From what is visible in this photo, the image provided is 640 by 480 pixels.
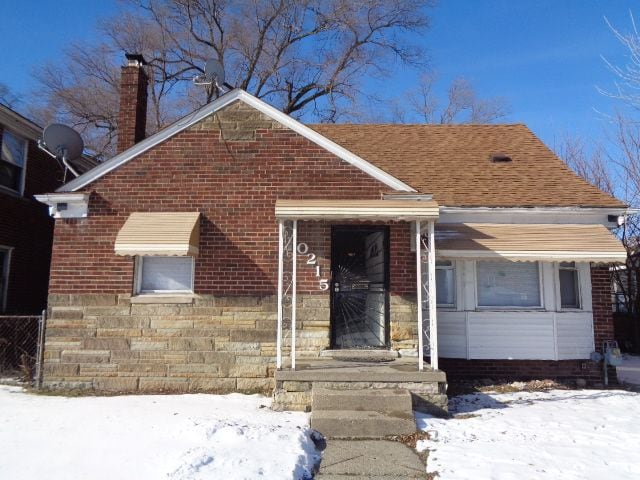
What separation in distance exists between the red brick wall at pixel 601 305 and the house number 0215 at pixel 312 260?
4977mm

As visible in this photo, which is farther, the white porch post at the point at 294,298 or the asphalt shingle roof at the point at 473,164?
the asphalt shingle roof at the point at 473,164

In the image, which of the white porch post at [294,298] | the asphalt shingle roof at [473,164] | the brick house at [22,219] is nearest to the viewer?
the white porch post at [294,298]

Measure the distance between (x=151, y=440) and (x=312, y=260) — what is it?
146 inches

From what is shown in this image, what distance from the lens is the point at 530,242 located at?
8070 millimetres

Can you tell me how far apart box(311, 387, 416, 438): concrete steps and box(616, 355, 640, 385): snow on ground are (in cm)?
588

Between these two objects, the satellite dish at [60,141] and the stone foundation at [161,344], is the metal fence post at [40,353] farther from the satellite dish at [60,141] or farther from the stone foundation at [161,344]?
the satellite dish at [60,141]

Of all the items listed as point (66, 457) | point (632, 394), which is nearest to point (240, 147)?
point (66, 457)

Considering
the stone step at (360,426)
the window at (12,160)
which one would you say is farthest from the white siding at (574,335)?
the window at (12,160)

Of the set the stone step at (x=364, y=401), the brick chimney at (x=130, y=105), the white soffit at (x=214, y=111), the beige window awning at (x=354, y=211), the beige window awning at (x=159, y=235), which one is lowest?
the stone step at (x=364, y=401)

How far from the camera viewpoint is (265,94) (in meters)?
22.2

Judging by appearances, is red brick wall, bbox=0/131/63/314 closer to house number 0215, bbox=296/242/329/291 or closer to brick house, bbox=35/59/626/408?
brick house, bbox=35/59/626/408

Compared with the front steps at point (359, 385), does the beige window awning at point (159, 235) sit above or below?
above

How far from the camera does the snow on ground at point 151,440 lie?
453 centimetres

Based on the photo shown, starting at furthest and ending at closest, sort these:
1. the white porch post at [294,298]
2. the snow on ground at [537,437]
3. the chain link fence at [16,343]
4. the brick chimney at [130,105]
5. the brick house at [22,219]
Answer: the brick house at [22,219] < the brick chimney at [130,105] < the chain link fence at [16,343] < the white porch post at [294,298] < the snow on ground at [537,437]
